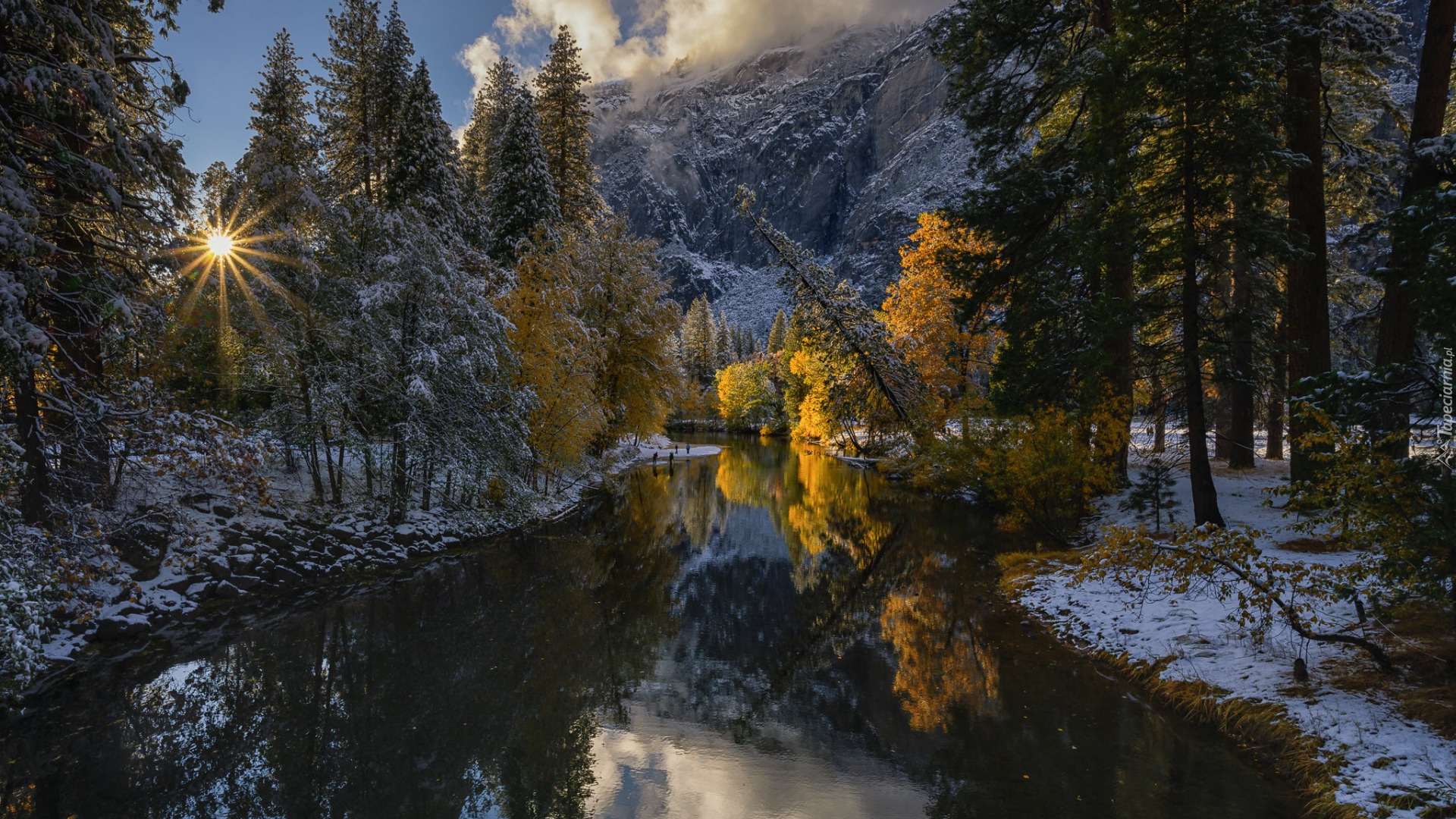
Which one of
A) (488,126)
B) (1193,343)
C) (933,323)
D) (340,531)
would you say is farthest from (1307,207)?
(488,126)

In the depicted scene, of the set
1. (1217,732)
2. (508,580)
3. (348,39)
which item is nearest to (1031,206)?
(1217,732)

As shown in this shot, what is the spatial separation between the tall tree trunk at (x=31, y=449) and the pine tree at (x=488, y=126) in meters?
23.6

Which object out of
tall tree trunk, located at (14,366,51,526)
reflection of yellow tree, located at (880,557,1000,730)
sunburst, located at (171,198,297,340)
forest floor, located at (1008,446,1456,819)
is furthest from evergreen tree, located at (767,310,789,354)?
tall tree trunk, located at (14,366,51,526)

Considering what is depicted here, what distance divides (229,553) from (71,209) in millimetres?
7242

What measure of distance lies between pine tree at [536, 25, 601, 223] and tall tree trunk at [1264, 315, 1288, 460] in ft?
82.4

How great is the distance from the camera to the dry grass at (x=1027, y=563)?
12.3 m

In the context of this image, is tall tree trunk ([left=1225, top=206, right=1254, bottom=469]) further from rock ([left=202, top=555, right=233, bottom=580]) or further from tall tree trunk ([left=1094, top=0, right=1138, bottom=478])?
rock ([left=202, top=555, right=233, bottom=580])

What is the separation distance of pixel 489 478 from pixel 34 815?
38.9 ft

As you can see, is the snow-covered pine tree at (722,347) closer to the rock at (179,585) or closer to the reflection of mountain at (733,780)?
the rock at (179,585)

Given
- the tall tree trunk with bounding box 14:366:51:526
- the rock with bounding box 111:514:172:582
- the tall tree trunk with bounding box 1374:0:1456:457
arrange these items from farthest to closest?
1. the rock with bounding box 111:514:172:582
2. the tall tree trunk with bounding box 1374:0:1456:457
3. the tall tree trunk with bounding box 14:366:51:526

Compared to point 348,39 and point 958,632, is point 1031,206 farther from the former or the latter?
Result: point 348,39

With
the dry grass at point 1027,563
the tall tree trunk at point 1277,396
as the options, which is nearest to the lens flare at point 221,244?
the dry grass at point 1027,563

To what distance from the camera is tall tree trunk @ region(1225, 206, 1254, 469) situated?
11875 mm

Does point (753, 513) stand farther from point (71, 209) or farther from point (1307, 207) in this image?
point (71, 209)
